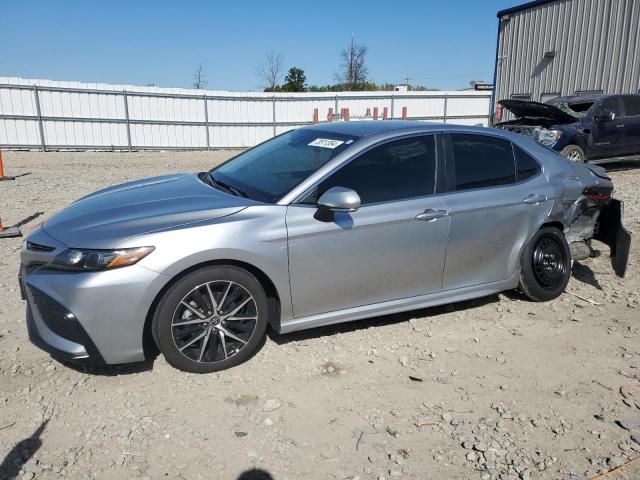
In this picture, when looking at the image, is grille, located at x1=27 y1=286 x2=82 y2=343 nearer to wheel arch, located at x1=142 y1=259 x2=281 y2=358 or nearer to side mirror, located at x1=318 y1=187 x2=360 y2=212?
wheel arch, located at x1=142 y1=259 x2=281 y2=358

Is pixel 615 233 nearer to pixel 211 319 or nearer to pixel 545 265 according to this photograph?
pixel 545 265

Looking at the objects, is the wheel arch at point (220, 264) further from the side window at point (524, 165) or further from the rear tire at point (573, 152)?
the rear tire at point (573, 152)

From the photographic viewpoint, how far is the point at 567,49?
60.6 feet

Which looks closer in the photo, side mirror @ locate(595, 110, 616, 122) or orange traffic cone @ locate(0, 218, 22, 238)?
orange traffic cone @ locate(0, 218, 22, 238)

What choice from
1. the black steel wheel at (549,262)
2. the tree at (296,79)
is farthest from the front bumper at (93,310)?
the tree at (296,79)

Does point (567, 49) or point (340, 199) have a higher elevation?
point (567, 49)

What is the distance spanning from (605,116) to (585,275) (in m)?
8.07

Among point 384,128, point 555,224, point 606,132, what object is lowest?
point 555,224

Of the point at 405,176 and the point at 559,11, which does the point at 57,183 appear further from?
the point at 559,11

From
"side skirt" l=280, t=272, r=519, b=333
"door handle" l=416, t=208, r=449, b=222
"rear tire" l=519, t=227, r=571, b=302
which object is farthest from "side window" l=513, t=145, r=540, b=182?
"door handle" l=416, t=208, r=449, b=222

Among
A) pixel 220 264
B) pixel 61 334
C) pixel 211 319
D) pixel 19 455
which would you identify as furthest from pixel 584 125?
pixel 19 455

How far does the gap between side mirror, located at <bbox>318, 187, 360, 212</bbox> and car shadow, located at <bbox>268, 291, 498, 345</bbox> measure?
113 centimetres

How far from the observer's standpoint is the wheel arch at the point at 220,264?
10.6 ft

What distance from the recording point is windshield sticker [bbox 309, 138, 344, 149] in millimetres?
3968
